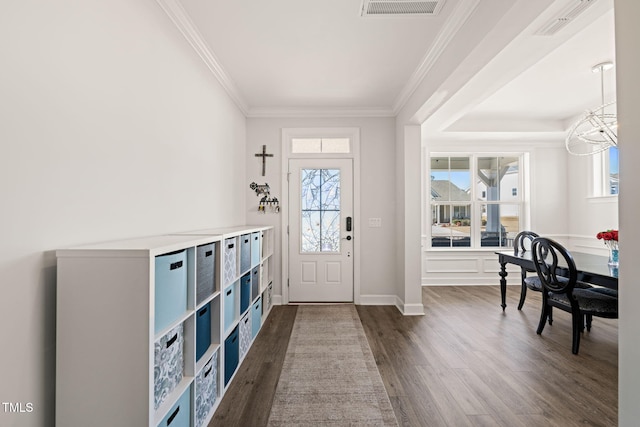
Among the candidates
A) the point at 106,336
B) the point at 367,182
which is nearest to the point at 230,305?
the point at 106,336

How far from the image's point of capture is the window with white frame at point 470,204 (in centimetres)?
541

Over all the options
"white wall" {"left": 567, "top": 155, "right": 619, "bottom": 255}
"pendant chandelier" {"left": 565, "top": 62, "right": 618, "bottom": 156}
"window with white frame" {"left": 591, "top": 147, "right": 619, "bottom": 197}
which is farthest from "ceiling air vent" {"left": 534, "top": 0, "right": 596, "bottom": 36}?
"window with white frame" {"left": 591, "top": 147, "right": 619, "bottom": 197}

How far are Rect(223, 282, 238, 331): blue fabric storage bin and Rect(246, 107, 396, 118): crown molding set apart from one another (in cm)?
259

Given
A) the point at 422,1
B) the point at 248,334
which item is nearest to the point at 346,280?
the point at 248,334

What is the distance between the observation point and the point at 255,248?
3.08 metres

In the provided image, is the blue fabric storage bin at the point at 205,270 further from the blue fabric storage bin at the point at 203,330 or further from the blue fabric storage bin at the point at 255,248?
the blue fabric storage bin at the point at 255,248

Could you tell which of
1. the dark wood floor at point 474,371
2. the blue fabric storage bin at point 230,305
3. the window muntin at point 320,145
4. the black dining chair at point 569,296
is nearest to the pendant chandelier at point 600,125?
the black dining chair at point 569,296

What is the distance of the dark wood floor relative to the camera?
185 cm

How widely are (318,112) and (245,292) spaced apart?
2.61 metres

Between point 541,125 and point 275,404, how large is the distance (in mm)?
5440

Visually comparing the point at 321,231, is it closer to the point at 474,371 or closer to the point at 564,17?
the point at 474,371

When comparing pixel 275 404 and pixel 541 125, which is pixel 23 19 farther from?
pixel 541 125

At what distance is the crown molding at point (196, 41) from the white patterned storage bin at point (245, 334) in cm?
233

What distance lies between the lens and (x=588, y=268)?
2.65 m
